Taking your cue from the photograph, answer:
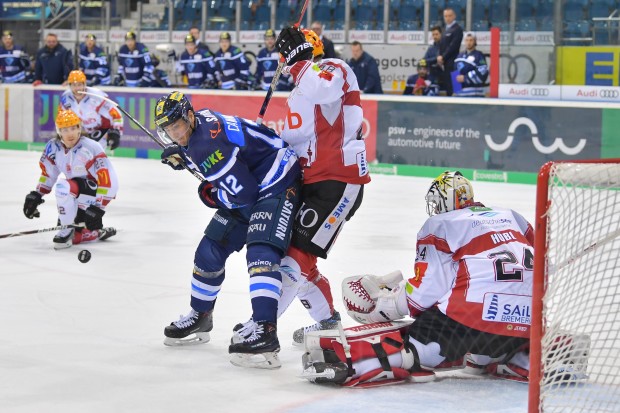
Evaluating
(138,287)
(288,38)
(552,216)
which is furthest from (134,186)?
(552,216)

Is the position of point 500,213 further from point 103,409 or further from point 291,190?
point 103,409

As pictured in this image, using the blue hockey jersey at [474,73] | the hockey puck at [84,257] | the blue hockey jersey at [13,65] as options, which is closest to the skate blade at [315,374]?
the hockey puck at [84,257]

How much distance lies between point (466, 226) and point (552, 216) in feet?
2.75

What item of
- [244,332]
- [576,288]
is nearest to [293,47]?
[244,332]

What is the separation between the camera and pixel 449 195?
4086mm

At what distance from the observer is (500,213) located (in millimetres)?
4035

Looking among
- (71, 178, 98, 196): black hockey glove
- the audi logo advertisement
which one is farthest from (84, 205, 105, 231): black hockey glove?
the audi logo advertisement

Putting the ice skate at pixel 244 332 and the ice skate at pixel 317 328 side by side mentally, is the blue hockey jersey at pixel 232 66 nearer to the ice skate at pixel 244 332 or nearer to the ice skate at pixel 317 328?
the ice skate at pixel 317 328

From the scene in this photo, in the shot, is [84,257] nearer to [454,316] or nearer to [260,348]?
[260,348]

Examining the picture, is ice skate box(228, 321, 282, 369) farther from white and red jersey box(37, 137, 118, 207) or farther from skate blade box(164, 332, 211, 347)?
white and red jersey box(37, 137, 118, 207)

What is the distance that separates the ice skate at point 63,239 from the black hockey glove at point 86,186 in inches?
11.3

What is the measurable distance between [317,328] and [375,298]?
13.5 inches

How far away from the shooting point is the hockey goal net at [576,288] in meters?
3.08

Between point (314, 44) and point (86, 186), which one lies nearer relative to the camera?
point (314, 44)
